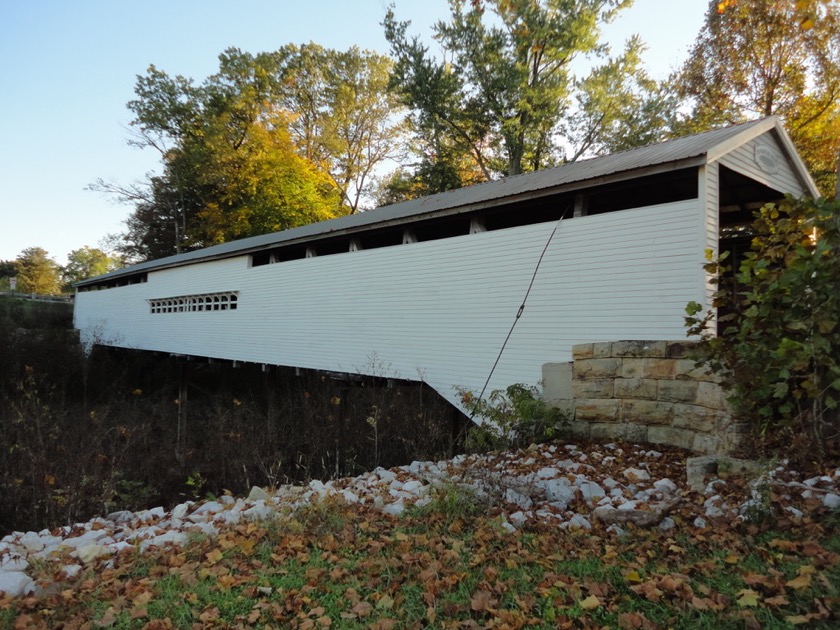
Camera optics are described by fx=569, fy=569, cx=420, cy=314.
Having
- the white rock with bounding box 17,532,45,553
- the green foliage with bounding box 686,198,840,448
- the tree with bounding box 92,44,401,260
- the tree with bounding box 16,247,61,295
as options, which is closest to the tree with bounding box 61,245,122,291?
the tree with bounding box 16,247,61,295

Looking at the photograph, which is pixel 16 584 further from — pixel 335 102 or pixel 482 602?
pixel 335 102

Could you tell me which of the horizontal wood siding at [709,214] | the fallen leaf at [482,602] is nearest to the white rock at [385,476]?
the fallen leaf at [482,602]

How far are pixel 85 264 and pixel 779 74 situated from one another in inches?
2522

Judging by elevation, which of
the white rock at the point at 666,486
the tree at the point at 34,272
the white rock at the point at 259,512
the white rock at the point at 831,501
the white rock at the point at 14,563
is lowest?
the white rock at the point at 14,563

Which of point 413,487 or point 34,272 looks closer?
point 413,487

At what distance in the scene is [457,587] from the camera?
2621mm

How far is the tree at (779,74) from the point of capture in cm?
1639

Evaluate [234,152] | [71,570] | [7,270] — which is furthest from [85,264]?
[71,570]

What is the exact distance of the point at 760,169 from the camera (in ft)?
25.2

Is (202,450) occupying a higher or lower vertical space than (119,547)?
lower

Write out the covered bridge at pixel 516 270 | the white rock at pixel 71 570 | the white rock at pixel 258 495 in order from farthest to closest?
1. the covered bridge at pixel 516 270
2. the white rock at pixel 258 495
3. the white rock at pixel 71 570

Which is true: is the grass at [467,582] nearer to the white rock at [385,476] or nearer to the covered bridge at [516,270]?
the white rock at [385,476]

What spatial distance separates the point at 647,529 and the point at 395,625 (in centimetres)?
163

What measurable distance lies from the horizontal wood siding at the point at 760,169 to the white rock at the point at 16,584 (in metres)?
7.48
